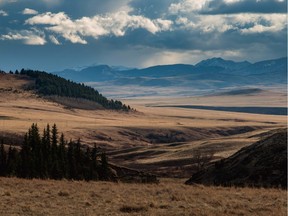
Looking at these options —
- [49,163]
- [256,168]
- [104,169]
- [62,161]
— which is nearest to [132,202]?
[256,168]

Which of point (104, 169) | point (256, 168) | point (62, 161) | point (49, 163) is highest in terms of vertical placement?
point (256, 168)

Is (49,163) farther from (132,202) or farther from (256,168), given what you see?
(132,202)

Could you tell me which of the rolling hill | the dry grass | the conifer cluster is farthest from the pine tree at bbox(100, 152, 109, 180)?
the dry grass

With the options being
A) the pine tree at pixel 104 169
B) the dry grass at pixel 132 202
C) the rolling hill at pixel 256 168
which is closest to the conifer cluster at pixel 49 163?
the pine tree at pixel 104 169

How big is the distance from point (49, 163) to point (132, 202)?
23964mm

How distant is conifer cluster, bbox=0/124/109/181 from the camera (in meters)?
43.2

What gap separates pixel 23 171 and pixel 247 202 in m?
26.5

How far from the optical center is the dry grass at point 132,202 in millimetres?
19516

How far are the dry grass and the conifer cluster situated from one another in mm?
15644

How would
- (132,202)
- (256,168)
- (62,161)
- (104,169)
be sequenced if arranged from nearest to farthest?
(132,202) → (256,168) → (62,161) → (104,169)

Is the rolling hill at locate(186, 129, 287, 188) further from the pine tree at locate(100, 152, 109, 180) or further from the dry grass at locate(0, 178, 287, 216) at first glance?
the pine tree at locate(100, 152, 109, 180)

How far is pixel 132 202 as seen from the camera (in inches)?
854

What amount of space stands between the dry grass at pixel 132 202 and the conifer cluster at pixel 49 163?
15644mm

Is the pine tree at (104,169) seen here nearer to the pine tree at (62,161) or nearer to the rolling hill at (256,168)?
the pine tree at (62,161)
